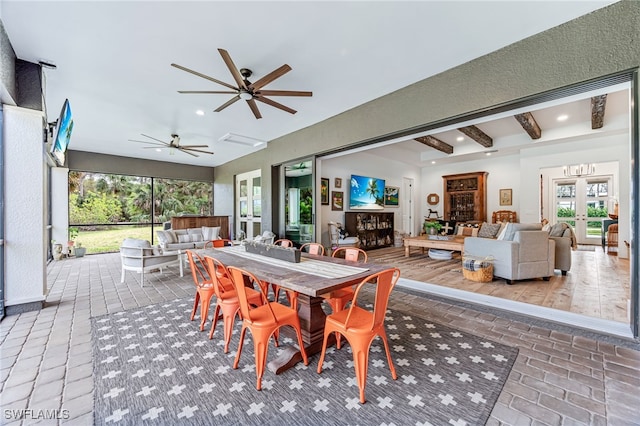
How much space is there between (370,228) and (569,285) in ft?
14.6

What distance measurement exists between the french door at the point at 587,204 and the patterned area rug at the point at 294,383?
919 centimetres

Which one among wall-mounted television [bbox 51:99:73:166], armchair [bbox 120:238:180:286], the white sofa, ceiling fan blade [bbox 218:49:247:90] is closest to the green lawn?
the white sofa

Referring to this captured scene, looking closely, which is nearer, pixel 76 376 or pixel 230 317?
pixel 76 376

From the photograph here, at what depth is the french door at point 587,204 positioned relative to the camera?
811 centimetres

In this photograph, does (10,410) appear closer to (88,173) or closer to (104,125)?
(104,125)

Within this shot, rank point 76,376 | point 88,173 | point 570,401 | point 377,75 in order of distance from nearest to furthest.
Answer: point 570,401 < point 76,376 < point 377,75 < point 88,173

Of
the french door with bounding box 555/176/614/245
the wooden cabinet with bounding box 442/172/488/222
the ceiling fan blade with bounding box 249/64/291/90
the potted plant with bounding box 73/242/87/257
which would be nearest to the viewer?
the ceiling fan blade with bounding box 249/64/291/90

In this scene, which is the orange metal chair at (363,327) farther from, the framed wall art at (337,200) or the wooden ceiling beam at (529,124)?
the framed wall art at (337,200)

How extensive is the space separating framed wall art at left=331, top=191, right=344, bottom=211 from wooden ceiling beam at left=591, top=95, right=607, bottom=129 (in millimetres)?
5003

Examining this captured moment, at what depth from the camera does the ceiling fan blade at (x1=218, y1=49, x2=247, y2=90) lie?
230 centimetres

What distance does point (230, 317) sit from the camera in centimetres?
229

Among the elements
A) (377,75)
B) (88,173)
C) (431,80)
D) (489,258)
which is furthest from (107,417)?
(88,173)

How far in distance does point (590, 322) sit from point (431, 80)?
→ 3.14m

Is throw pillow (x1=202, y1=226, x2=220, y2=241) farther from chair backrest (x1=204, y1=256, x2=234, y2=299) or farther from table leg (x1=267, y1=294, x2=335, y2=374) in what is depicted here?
table leg (x1=267, y1=294, x2=335, y2=374)
